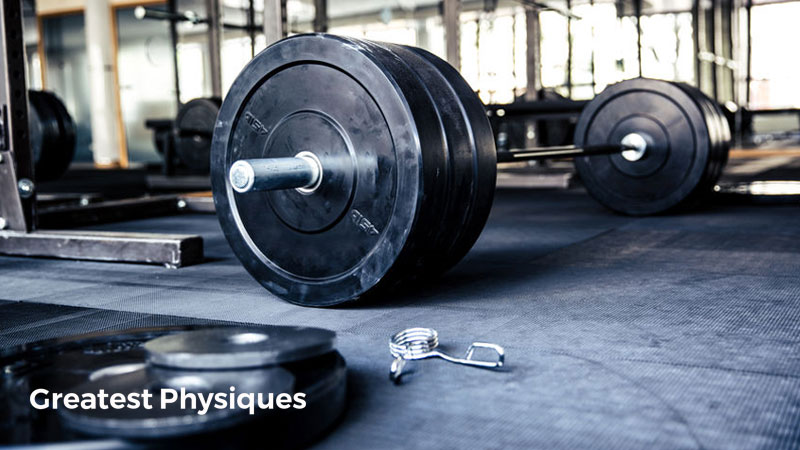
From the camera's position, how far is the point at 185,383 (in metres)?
0.86

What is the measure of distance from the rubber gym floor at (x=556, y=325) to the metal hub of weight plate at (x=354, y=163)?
10 cm

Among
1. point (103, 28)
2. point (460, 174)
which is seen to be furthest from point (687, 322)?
point (103, 28)

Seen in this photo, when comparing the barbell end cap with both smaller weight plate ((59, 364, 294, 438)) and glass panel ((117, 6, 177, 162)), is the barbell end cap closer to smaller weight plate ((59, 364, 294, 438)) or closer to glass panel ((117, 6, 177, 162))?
smaller weight plate ((59, 364, 294, 438))

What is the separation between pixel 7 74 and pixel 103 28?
26.9ft

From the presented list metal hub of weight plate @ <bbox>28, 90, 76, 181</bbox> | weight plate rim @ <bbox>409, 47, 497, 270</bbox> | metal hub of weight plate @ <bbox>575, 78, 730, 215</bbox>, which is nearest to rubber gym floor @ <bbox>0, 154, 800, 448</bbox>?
weight plate rim @ <bbox>409, 47, 497, 270</bbox>

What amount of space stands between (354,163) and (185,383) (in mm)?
686

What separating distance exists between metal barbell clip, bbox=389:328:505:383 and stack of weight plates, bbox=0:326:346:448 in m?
0.15

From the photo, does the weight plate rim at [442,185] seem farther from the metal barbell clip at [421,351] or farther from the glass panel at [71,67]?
the glass panel at [71,67]

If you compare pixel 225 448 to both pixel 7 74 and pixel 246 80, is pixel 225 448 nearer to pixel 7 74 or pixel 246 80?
pixel 246 80

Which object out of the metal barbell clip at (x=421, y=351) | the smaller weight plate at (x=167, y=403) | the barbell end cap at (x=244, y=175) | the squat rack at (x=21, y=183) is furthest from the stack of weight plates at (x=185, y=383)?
the squat rack at (x=21, y=183)

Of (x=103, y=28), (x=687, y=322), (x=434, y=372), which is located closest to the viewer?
(x=434, y=372)

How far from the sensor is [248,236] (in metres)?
1.62

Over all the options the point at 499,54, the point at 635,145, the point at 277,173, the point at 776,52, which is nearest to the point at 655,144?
the point at 635,145

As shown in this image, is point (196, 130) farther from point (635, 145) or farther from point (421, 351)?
point (421, 351)
